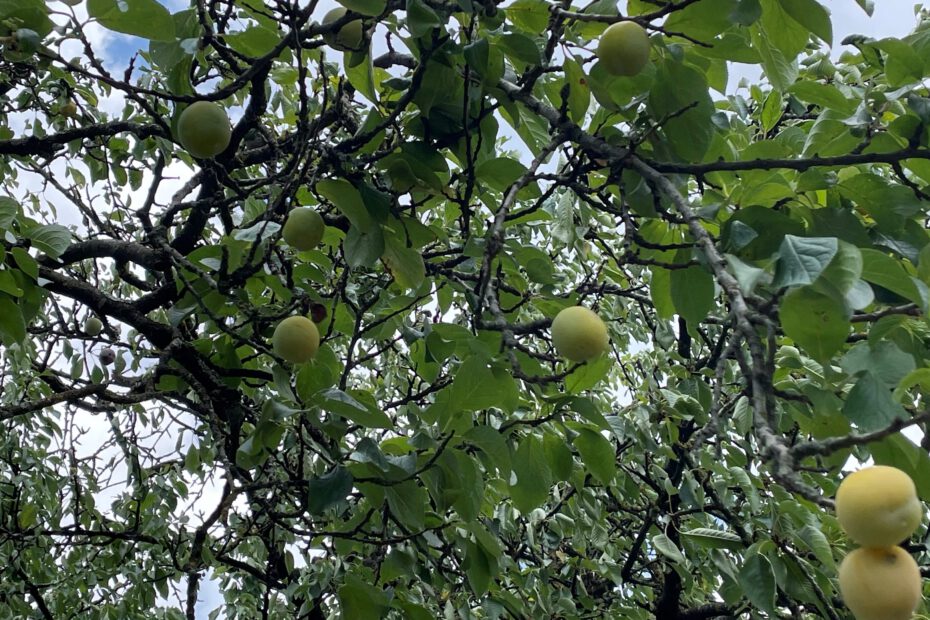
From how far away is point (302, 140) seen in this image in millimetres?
1728

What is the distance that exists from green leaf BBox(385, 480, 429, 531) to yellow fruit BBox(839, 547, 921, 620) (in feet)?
3.32

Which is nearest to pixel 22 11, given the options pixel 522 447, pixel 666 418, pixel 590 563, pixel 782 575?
pixel 522 447

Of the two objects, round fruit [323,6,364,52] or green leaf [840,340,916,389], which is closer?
green leaf [840,340,916,389]

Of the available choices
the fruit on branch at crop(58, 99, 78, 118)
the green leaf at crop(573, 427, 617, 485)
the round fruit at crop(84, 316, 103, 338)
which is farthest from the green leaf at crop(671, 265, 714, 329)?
the round fruit at crop(84, 316, 103, 338)

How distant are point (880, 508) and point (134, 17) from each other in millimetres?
1600

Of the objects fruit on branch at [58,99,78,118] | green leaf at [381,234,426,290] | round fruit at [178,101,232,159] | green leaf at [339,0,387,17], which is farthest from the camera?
fruit on branch at [58,99,78,118]

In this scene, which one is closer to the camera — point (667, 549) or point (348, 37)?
point (348, 37)

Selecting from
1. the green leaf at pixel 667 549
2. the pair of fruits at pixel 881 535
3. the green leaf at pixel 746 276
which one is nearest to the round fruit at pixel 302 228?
the green leaf at pixel 746 276

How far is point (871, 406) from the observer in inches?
35.6

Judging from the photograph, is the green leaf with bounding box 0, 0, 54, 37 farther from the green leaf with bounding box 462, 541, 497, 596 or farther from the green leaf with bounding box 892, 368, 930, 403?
the green leaf with bounding box 892, 368, 930, 403

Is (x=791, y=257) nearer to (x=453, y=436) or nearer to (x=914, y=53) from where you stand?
(x=914, y=53)

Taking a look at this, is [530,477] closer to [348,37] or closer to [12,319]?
[348,37]

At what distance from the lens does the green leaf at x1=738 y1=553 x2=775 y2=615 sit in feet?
6.18

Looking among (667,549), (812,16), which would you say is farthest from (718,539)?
(812,16)
